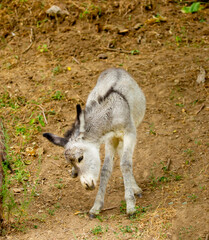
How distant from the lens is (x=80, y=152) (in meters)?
5.82

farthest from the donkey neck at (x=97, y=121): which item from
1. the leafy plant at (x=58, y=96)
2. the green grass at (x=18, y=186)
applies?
the leafy plant at (x=58, y=96)

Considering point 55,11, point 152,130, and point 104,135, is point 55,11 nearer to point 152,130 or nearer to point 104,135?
point 152,130

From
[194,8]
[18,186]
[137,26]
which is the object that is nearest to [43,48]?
[137,26]

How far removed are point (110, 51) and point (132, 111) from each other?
4337 millimetres

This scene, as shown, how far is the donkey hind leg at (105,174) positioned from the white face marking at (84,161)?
0.53 m

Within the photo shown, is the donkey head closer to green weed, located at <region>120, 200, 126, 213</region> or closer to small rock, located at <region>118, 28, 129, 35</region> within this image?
green weed, located at <region>120, 200, 126, 213</region>

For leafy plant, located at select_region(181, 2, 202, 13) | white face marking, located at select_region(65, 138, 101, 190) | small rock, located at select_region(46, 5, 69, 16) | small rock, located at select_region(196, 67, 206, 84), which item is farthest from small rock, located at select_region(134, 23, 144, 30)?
white face marking, located at select_region(65, 138, 101, 190)

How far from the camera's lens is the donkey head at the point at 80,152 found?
5773 mm

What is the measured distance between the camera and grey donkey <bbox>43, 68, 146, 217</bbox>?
5.84 m

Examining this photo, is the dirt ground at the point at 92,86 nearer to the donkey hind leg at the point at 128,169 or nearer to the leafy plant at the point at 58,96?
the leafy plant at the point at 58,96

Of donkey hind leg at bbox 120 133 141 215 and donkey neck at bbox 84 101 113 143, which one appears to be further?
donkey neck at bbox 84 101 113 143

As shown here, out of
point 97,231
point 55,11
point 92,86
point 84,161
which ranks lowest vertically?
point 92,86

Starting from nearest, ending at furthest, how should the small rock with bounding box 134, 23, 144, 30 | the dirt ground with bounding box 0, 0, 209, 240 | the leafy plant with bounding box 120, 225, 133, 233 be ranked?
the leafy plant with bounding box 120, 225, 133, 233 < the dirt ground with bounding box 0, 0, 209, 240 < the small rock with bounding box 134, 23, 144, 30

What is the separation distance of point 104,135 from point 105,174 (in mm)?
803
